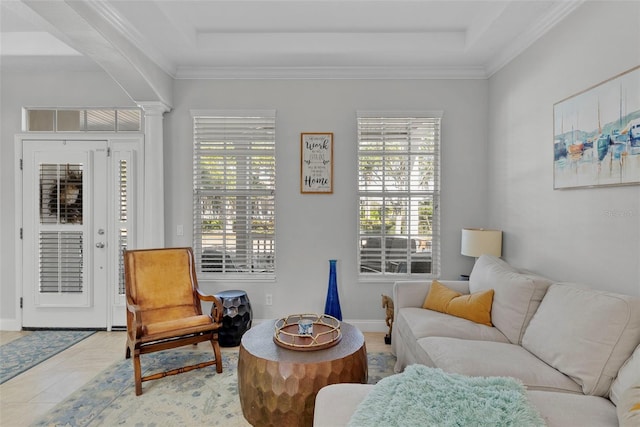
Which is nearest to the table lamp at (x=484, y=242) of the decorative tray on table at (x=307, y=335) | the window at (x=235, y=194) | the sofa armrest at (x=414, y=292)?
the sofa armrest at (x=414, y=292)

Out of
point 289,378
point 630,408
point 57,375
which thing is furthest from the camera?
point 57,375

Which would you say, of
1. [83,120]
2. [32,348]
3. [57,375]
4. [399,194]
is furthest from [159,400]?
[83,120]

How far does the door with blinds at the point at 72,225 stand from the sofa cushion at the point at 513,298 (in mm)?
3581

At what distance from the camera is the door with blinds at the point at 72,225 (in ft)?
11.6

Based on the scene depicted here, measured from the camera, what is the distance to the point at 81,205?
11.6 feet

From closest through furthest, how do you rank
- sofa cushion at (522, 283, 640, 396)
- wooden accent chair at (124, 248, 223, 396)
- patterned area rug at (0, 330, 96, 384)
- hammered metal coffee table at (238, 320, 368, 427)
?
sofa cushion at (522, 283, 640, 396), hammered metal coffee table at (238, 320, 368, 427), wooden accent chair at (124, 248, 223, 396), patterned area rug at (0, 330, 96, 384)

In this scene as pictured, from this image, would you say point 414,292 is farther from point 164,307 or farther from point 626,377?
point 164,307

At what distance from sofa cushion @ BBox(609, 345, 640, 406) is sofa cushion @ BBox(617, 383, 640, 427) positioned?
144mm

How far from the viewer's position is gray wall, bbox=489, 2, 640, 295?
1.91m

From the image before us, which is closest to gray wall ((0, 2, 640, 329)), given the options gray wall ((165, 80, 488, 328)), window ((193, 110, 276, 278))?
gray wall ((165, 80, 488, 328))

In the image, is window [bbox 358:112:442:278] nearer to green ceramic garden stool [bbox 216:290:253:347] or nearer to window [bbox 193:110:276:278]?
window [bbox 193:110:276:278]

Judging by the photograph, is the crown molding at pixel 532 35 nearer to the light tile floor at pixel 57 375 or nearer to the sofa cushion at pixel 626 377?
the sofa cushion at pixel 626 377

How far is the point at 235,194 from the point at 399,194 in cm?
178

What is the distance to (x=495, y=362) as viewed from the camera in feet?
5.71
